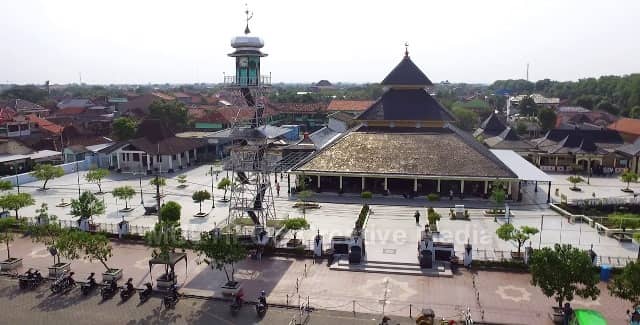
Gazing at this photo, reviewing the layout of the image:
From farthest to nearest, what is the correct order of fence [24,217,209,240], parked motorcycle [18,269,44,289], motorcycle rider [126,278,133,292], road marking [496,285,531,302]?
fence [24,217,209,240], parked motorcycle [18,269,44,289], motorcycle rider [126,278,133,292], road marking [496,285,531,302]

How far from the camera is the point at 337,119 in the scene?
66.6 m

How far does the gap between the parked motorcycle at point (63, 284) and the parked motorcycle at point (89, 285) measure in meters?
0.63

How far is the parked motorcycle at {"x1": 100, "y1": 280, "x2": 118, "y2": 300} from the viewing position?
65.4ft

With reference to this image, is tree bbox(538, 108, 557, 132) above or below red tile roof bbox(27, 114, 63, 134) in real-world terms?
above

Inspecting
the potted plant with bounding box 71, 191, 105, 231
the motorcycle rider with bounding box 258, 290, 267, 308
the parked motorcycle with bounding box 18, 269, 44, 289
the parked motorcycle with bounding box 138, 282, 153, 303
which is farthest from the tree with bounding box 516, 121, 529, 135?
the parked motorcycle with bounding box 18, 269, 44, 289

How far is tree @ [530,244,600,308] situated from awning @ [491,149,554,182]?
17022mm

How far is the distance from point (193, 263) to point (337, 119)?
147 feet

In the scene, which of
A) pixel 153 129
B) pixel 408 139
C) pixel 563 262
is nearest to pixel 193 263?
pixel 563 262

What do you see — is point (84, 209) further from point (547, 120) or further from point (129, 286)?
point (547, 120)

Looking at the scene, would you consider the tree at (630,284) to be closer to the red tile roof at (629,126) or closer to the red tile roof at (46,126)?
the red tile roof at (629,126)

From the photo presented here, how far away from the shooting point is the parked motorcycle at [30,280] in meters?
21.0

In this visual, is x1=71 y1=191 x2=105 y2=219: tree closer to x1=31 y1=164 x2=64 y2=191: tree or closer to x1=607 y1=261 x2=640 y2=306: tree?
x1=31 y1=164 x2=64 y2=191: tree

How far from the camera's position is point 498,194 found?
31.1 meters

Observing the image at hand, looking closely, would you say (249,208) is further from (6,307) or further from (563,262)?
(563,262)
